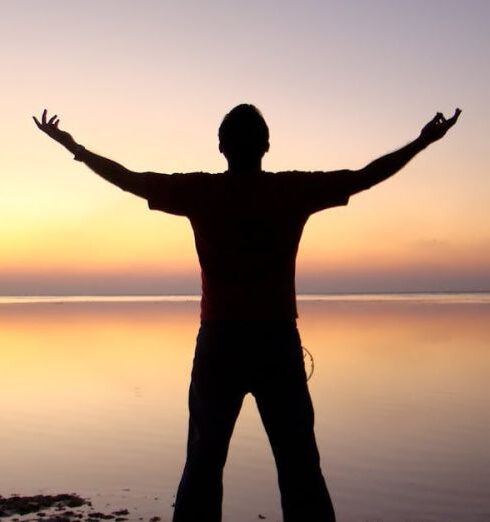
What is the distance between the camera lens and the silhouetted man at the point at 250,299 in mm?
3779

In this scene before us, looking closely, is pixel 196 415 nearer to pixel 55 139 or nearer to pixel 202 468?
pixel 202 468

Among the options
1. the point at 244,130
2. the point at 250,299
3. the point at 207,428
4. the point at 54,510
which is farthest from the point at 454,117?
the point at 54,510

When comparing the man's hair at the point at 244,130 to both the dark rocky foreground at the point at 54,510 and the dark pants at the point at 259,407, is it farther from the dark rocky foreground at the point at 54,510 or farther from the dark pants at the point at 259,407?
the dark rocky foreground at the point at 54,510

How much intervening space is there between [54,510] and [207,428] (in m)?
6.75

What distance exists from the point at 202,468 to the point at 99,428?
42.0 feet

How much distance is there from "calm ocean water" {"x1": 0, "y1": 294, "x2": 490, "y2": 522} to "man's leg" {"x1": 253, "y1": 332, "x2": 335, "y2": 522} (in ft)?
19.5

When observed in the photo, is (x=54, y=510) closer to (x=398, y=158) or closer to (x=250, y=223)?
(x=250, y=223)

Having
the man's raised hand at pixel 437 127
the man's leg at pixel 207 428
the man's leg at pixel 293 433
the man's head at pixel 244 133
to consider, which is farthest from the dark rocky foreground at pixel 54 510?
the man's raised hand at pixel 437 127

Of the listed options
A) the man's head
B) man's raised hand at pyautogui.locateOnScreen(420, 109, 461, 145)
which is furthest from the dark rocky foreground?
man's raised hand at pyautogui.locateOnScreen(420, 109, 461, 145)

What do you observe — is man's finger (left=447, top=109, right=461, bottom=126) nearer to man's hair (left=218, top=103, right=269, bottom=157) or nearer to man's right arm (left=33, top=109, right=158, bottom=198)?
man's hair (left=218, top=103, right=269, bottom=157)

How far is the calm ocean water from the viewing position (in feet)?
34.5

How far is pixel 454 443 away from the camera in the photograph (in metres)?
14.2

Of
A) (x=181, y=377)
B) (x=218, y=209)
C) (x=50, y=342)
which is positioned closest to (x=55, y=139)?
(x=218, y=209)

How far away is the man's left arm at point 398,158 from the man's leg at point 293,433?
90 cm
